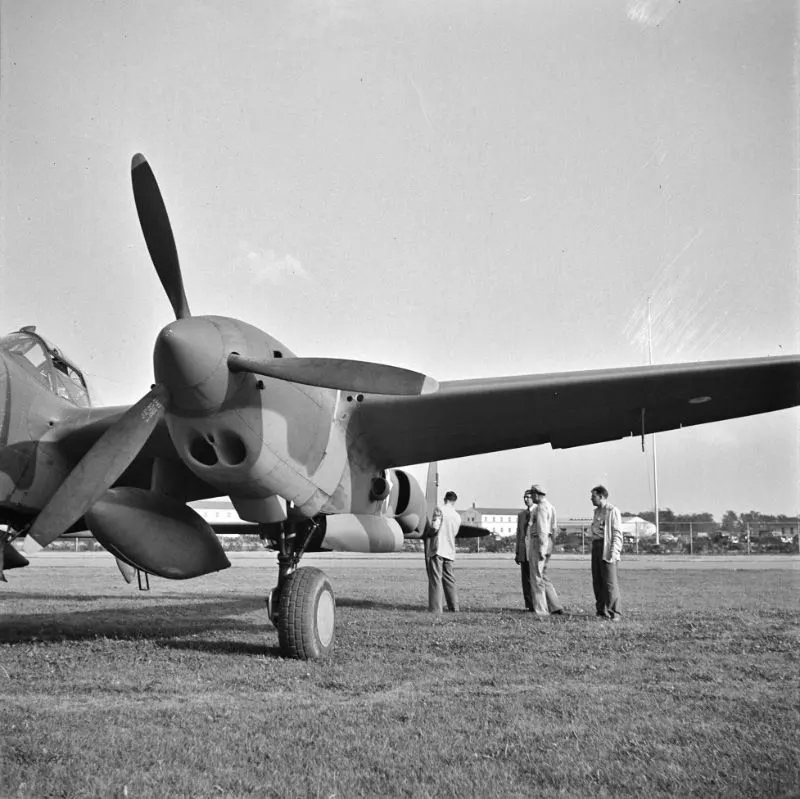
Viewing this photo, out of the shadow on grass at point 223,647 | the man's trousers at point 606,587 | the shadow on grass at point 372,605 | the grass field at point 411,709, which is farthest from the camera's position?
the shadow on grass at point 372,605

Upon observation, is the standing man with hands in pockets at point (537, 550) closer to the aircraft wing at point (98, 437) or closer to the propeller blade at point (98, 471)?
the aircraft wing at point (98, 437)

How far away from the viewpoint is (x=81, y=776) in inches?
137

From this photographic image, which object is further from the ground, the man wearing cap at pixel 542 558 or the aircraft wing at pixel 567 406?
the aircraft wing at pixel 567 406

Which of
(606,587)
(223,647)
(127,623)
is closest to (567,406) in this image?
(606,587)

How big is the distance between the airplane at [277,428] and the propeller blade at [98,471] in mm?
12

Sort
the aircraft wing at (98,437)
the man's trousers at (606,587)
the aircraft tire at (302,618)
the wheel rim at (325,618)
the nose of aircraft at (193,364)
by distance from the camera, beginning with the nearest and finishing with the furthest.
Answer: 1. the nose of aircraft at (193,364)
2. the aircraft tire at (302,618)
3. the wheel rim at (325,618)
4. the aircraft wing at (98,437)
5. the man's trousers at (606,587)

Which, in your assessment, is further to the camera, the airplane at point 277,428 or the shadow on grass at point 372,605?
the shadow on grass at point 372,605

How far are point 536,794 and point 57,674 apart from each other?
4.32m

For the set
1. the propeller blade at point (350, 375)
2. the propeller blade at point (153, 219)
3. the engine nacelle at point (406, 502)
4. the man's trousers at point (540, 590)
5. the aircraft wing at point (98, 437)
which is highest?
the propeller blade at point (153, 219)

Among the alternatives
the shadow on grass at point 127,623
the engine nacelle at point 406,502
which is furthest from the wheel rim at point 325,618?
the engine nacelle at point 406,502

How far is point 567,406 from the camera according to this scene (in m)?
7.61

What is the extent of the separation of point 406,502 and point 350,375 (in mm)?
4489

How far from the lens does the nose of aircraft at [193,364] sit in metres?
5.87

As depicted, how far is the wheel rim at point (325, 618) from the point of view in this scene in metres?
6.89
